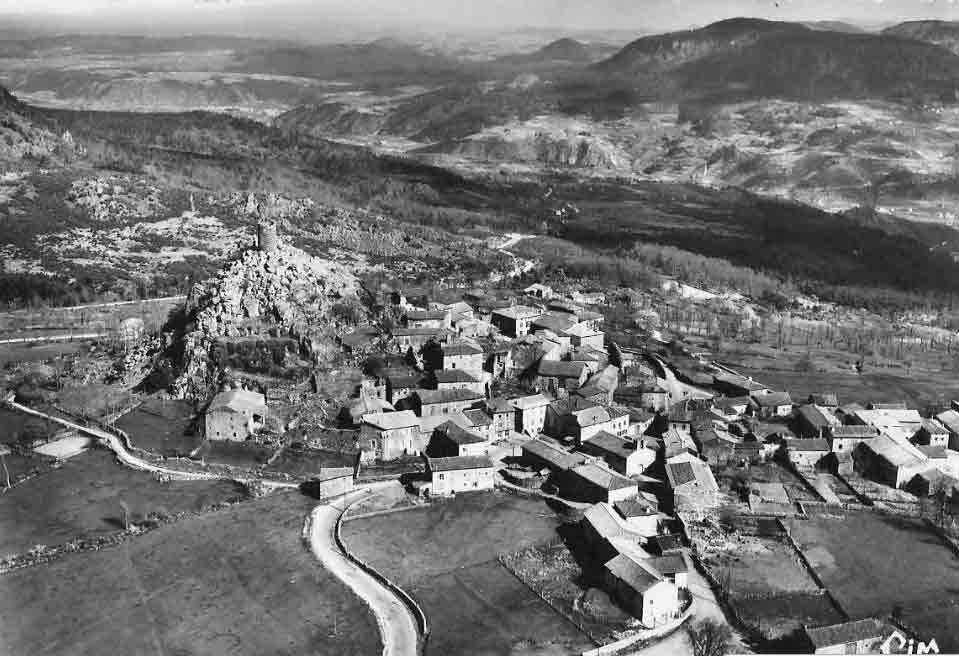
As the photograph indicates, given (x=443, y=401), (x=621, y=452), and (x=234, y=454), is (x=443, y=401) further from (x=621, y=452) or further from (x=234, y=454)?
(x=234, y=454)

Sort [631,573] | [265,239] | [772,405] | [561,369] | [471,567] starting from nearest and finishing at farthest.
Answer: [631,573], [471,567], [772,405], [561,369], [265,239]

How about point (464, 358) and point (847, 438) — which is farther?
point (464, 358)

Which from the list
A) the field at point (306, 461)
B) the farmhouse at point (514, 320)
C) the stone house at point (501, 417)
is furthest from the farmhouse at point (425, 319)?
the field at point (306, 461)

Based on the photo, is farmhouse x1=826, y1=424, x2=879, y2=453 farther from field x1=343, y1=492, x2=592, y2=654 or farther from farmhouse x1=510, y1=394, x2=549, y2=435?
field x1=343, y1=492, x2=592, y2=654

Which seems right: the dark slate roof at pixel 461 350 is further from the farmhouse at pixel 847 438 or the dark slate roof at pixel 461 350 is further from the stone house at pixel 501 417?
the farmhouse at pixel 847 438

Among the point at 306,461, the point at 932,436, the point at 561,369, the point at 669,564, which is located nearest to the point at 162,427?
the point at 306,461
